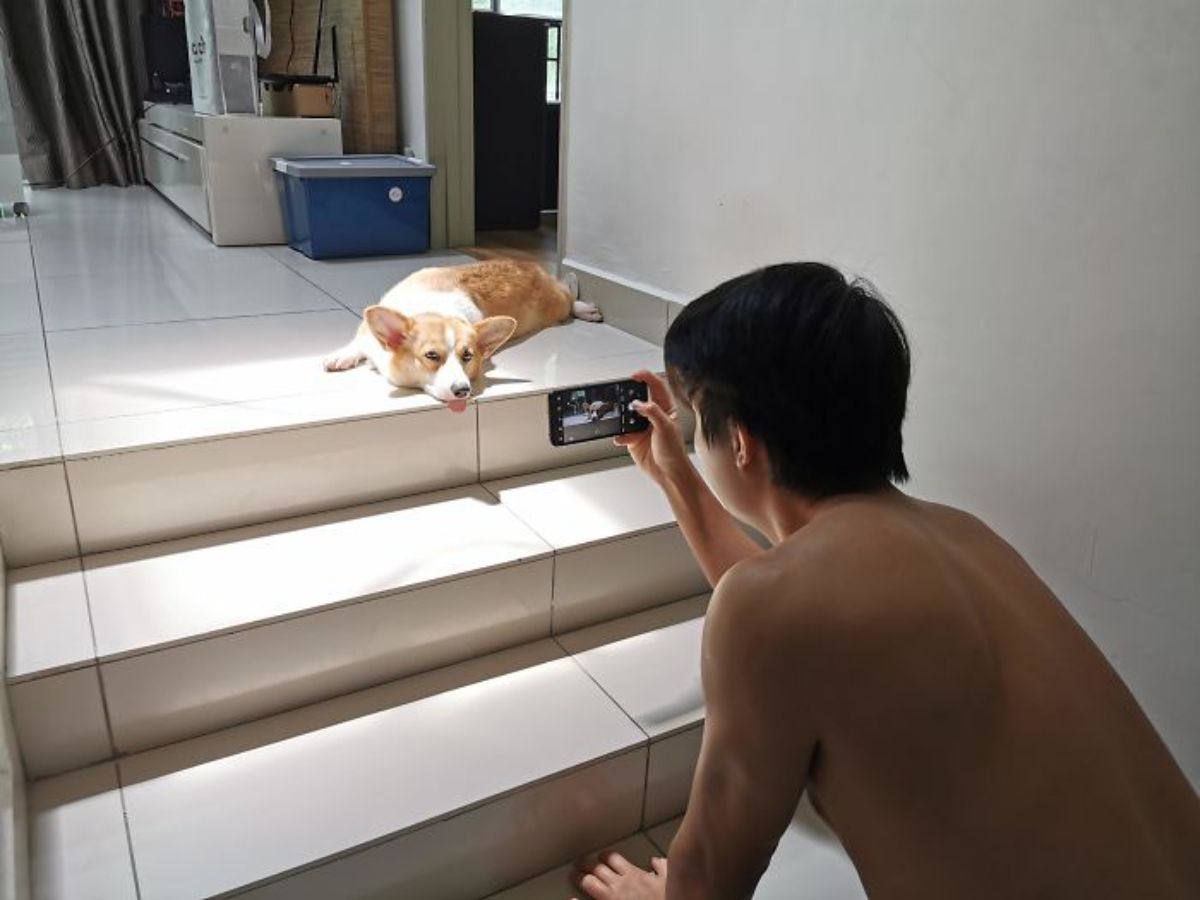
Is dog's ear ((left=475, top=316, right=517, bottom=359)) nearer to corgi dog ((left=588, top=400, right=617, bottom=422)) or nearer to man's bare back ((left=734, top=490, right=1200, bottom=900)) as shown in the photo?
corgi dog ((left=588, top=400, right=617, bottom=422))

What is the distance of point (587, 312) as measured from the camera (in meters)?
2.39

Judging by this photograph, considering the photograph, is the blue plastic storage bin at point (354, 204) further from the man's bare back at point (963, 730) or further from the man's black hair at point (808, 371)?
the man's bare back at point (963, 730)

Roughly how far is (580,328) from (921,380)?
1047 millimetres

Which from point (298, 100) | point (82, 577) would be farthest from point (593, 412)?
point (298, 100)

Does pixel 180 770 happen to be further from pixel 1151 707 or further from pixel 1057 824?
pixel 1151 707

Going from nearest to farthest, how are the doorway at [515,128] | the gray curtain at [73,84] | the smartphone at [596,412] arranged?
the smartphone at [596,412] < the doorway at [515,128] < the gray curtain at [73,84]

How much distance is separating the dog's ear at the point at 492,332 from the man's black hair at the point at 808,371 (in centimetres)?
109

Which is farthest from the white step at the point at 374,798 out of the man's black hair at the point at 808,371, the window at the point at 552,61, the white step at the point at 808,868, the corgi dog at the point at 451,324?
the window at the point at 552,61

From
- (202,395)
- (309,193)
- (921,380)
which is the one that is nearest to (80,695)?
(202,395)

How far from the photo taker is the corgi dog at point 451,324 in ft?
5.41

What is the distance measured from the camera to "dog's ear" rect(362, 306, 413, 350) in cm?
163

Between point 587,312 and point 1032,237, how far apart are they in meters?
1.30

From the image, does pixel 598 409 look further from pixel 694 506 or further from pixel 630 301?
pixel 630 301

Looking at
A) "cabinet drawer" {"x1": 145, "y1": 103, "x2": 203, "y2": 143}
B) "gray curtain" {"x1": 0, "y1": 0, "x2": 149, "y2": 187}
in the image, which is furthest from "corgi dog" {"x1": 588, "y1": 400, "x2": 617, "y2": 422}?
"gray curtain" {"x1": 0, "y1": 0, "x2": 149, "y2": 187}
